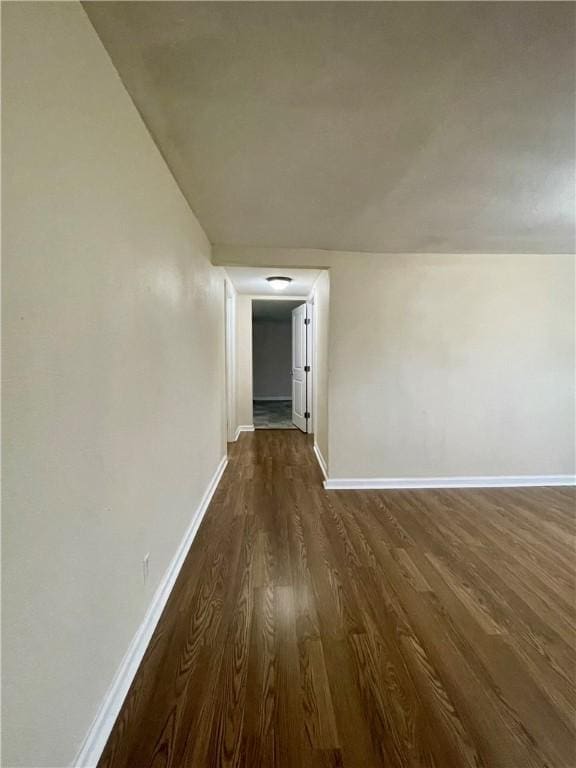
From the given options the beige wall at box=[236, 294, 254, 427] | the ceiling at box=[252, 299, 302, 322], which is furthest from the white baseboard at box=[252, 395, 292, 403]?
the beige wall at box=[236, 294, 254, 427]

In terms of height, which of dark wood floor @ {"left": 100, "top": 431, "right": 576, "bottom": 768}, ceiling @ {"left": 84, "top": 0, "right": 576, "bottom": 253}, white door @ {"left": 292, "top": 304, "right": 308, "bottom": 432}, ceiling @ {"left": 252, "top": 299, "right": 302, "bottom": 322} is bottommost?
dark wood floor @ {"left": 100, "top": 431, "right": 576, "bottom": 768}

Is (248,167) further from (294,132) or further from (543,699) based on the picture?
(543,699)

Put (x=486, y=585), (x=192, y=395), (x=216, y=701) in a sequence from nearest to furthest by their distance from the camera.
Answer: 1. (x=216, y=701)
2. (x=486, y=585)
3. (x=192, y=395)

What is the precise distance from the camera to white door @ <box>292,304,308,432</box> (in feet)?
17.6

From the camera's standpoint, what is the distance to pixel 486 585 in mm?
1942

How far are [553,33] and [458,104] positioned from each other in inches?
12.6

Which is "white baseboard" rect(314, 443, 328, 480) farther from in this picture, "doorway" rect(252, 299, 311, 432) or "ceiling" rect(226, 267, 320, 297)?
"doorway" rect(252, 299, 311, 432)

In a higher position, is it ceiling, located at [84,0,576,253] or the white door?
ceiling, located at [84,0,576,253]

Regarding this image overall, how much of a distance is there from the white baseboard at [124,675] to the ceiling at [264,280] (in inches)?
106

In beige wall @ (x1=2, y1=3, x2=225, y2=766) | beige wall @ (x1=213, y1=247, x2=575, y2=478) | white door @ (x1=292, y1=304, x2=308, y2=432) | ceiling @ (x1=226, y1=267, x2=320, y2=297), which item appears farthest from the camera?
white door @ (x1=292, y1=304, x2=308, y2=432)

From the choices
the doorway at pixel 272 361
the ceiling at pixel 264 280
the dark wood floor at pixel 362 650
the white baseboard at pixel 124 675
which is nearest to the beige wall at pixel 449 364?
→ the ceiling at pixel 264 280

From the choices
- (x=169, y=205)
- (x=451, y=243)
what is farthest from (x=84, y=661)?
(x=451, y=243)

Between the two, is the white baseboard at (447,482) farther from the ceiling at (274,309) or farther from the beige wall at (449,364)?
the ceiling at (274,309)

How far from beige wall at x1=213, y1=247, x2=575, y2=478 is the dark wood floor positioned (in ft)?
2.74
